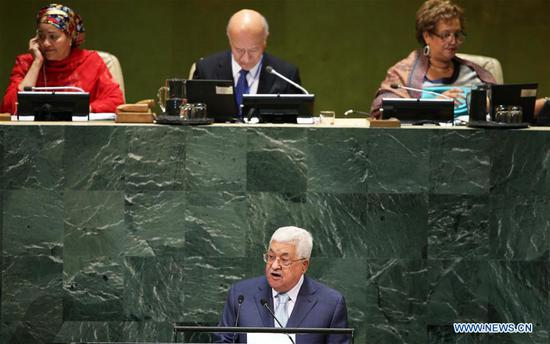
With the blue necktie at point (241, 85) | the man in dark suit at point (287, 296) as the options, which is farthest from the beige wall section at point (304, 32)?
the man in dark suit at point (287, 296)

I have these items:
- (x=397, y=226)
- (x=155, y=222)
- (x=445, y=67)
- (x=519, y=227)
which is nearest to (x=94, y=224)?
(x=155, y=222)

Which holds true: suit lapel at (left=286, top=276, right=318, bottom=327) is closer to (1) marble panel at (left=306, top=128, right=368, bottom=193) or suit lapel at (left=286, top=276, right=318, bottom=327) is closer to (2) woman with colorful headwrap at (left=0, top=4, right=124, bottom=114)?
(1) marble panel at (left=306, top=128, right=368, bottom=193)

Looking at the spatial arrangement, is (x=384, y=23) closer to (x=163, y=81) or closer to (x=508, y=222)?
(x=163, y=81)

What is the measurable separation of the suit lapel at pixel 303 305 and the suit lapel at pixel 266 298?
8cm

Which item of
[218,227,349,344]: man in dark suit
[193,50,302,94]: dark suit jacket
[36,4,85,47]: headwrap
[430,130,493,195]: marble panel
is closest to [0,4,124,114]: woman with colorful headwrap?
[36,4,85,47]: headwrap

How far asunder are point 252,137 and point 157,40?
331cm

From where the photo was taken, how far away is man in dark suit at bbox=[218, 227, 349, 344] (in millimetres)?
4105

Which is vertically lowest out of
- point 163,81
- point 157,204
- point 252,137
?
point 157,204

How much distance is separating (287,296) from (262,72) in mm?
2162

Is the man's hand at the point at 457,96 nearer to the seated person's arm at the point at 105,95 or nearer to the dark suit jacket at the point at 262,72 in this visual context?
the dark suit jacket at the point at 262,72

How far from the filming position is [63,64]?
611 centimetres

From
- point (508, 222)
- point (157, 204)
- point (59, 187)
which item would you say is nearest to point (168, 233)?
point (157, 204)

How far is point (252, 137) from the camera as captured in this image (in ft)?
16.1

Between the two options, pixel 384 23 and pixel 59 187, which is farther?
pixel 384 23
